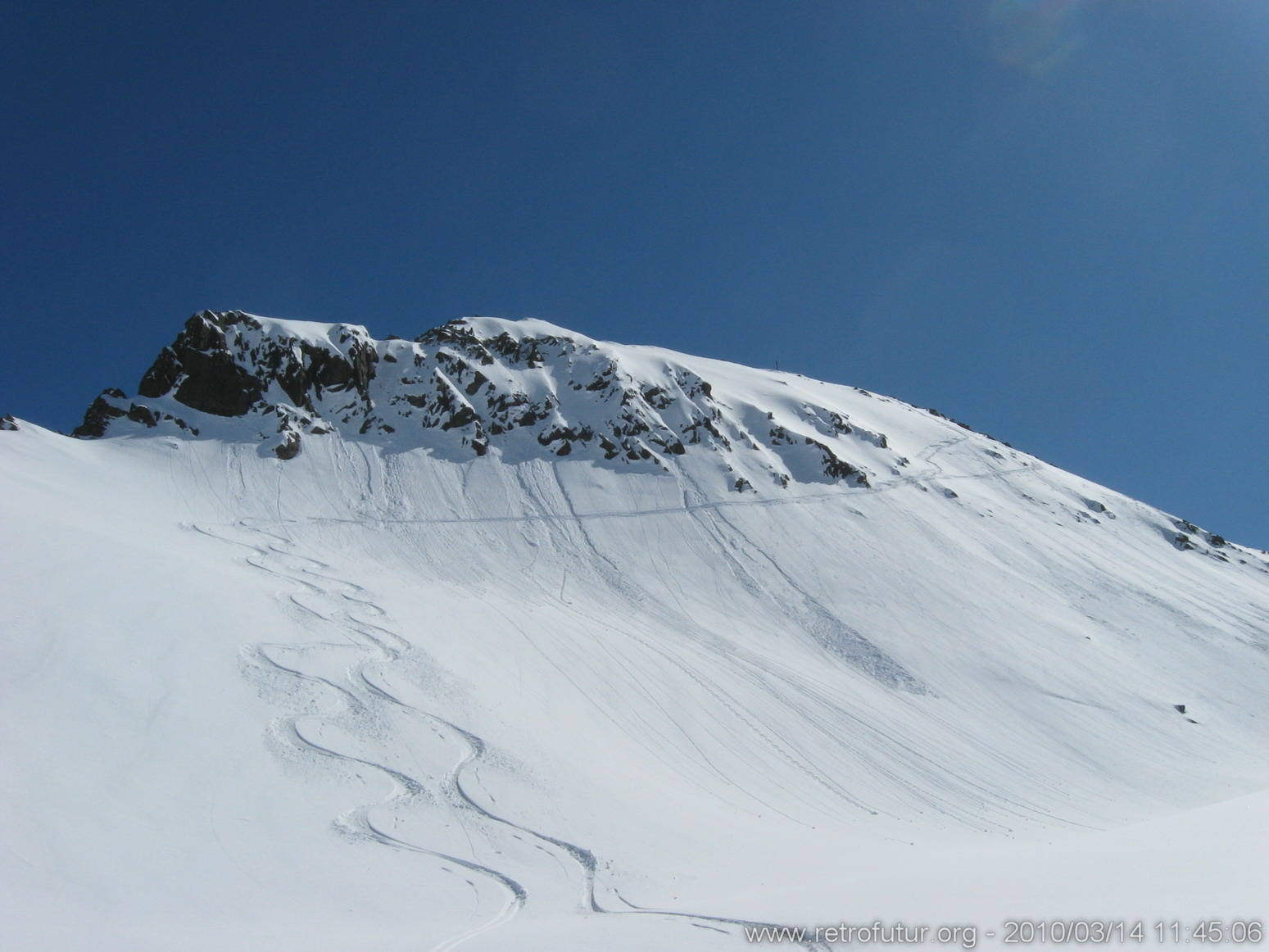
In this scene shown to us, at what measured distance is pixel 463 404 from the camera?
5309 cm

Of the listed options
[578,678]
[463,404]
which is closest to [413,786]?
[578,678]

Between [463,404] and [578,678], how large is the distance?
33.4 metres

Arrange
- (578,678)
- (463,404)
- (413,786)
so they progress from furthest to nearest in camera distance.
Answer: (463,404)
(578,678)
(413,786)

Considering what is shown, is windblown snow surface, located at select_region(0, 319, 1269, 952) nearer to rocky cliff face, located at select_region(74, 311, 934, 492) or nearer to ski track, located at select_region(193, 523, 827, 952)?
ski track, located at select_region(193, 523, 827, 952)

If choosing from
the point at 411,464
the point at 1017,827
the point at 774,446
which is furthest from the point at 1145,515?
the point at 411,464

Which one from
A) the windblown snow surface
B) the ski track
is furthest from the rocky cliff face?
the ski track

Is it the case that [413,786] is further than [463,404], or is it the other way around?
[463,404]

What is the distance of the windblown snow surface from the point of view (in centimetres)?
994

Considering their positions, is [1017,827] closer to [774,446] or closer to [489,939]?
[489,939]

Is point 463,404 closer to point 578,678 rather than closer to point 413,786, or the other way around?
point 578,678

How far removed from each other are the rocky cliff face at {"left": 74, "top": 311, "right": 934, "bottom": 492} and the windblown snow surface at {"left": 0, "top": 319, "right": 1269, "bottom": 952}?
1.26ft

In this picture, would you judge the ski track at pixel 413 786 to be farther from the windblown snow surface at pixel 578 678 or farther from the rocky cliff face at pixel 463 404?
the rocky cliff face at pixel 463 404

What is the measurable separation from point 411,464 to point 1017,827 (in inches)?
1553

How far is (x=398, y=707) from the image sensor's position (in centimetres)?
1805
